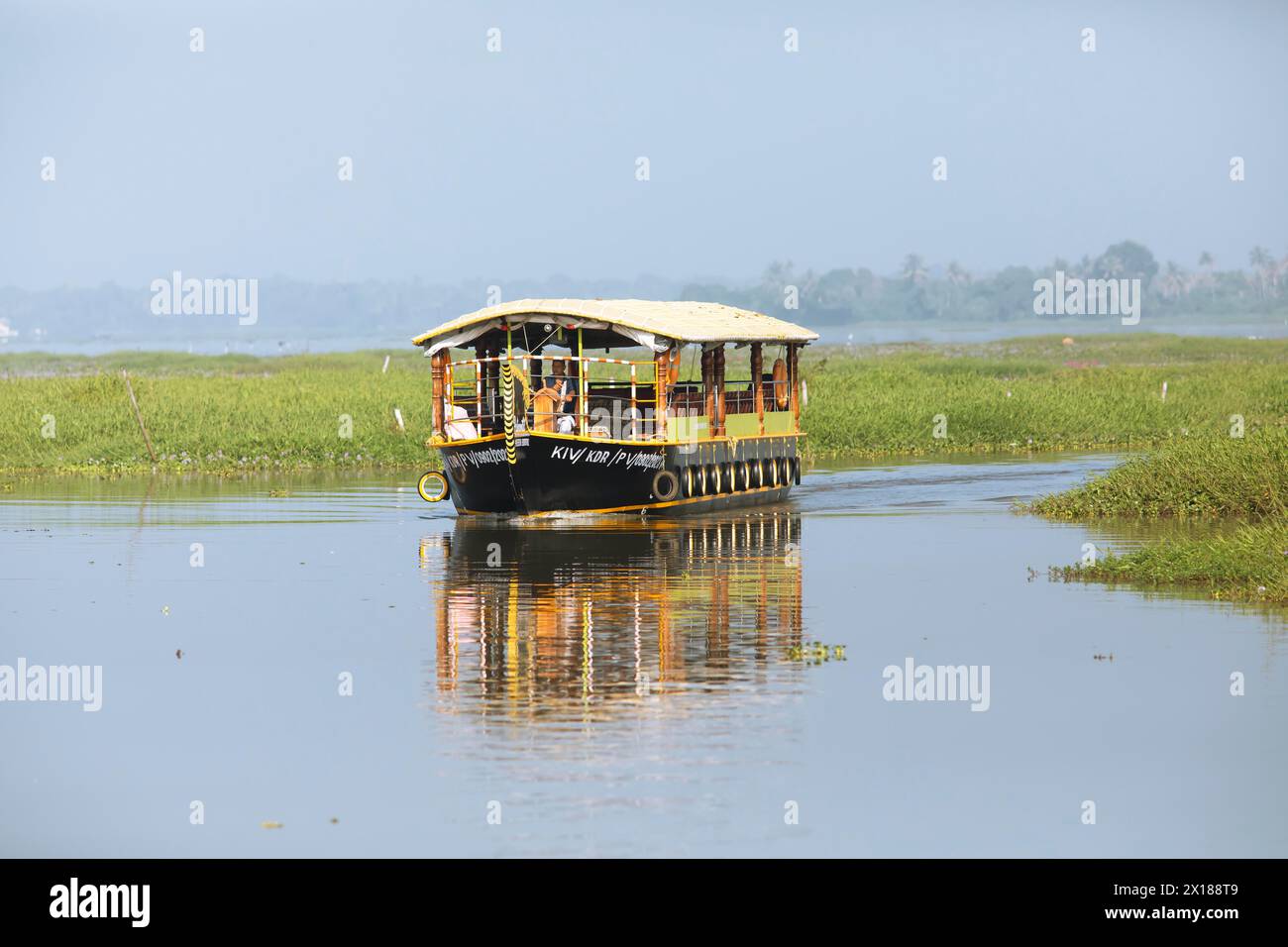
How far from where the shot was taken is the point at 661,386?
29594 millimetres

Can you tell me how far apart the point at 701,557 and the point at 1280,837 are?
13601 mm

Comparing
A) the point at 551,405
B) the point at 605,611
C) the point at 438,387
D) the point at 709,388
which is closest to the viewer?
the point at 605,611

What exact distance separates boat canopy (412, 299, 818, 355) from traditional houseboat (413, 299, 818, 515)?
0.03m

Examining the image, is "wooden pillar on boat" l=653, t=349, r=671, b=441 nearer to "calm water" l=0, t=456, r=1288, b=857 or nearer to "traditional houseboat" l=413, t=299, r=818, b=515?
"traditional houseboat" l=413, t=299, r=818, b=515

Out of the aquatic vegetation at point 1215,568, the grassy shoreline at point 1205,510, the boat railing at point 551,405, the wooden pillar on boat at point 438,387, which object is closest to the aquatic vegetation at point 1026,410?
the grassy shoreline at point 1205,510

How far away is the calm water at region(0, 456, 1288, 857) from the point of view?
479 inches

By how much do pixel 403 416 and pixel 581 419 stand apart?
18413mm

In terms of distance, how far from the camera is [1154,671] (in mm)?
16625

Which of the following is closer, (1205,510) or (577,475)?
(1205,510)

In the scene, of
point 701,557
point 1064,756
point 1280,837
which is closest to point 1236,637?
point 1064,756

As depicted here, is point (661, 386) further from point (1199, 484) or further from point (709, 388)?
point (1199, 484)

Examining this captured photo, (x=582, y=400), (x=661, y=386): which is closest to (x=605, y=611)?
(x=582, y=400)

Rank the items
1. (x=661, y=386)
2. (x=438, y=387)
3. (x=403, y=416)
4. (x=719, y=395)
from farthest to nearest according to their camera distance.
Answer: (x=403, y=416) → (x=719, y=395) → (x=438, y=387) → (x=661, y=386)
